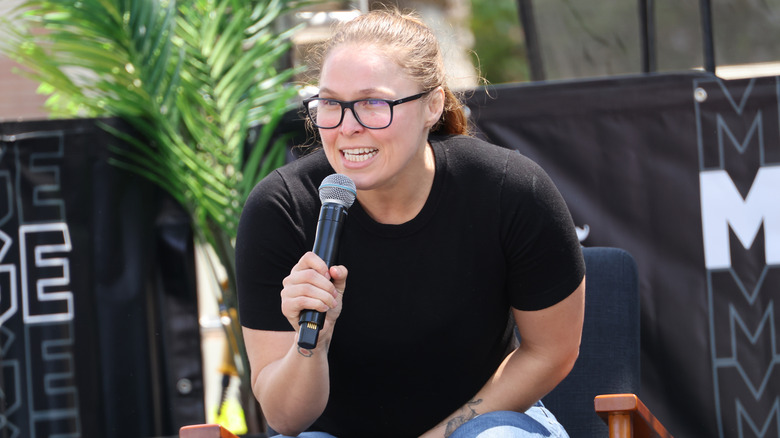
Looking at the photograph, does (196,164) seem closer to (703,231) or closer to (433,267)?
(433,267)

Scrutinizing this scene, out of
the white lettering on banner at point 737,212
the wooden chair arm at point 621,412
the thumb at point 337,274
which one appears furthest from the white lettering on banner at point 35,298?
the white lettering on banner at point 737,212

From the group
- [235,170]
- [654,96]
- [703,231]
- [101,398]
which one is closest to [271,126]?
[235,170]

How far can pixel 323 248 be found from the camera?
1.59 metres

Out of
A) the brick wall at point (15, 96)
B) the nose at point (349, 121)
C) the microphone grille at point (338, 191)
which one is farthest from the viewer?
the brick wall at point (15, 96)

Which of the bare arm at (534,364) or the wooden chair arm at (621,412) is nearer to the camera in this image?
the wooden chair arm at (621,412)

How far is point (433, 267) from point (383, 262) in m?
0.12

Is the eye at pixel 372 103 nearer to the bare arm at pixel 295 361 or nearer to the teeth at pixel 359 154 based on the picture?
the teeth at pixel 359 154

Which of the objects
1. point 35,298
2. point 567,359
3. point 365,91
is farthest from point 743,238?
point 35,298

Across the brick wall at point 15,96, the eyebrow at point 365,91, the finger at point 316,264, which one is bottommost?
the finger at point 316,264

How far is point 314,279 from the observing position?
5.10 ft

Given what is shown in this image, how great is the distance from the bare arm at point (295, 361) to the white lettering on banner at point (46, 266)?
1.48 m

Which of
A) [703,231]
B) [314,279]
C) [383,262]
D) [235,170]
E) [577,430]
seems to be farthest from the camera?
[235,170]

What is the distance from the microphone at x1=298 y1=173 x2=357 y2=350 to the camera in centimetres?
156

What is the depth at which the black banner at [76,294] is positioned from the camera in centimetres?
321
